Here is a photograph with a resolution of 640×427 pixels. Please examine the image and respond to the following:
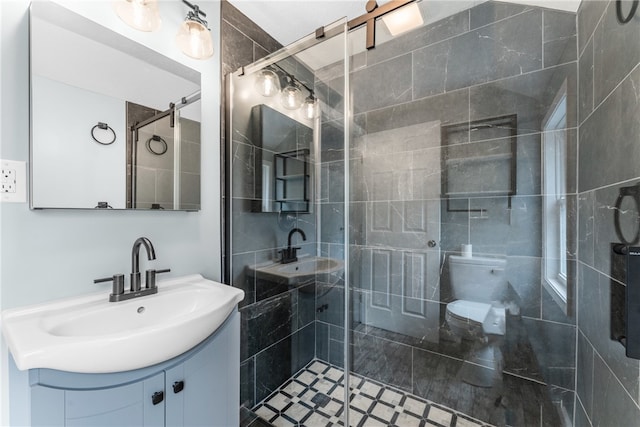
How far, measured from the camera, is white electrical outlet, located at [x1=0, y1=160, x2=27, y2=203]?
0.83 metres

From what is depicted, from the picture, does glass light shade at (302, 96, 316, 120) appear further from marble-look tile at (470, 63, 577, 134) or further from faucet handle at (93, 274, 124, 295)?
faucet handle at (93, 274, 124, 295)

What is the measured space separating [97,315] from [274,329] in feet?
3.07

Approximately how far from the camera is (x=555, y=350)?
1.36 meters

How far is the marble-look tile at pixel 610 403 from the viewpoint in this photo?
2.58 feet

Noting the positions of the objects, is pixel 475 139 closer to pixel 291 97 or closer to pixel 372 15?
pixel 372 15

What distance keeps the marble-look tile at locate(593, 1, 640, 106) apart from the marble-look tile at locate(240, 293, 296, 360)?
1.71 meters

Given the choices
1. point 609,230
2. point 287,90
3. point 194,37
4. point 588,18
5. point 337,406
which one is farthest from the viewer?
point 287,90

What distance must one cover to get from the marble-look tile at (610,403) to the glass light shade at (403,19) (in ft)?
5.63

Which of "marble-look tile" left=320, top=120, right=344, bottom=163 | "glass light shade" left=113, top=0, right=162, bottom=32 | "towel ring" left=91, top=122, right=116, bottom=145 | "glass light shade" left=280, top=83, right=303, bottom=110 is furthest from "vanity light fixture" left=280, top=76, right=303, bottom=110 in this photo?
"towel ring" left=91, top=122, right=116, bottom=145

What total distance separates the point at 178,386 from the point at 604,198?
66.9 inches

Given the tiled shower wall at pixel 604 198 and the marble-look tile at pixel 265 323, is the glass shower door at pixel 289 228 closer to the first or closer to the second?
the marble-look tile at pixel 265 323

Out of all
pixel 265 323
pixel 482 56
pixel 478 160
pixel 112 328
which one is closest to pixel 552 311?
pixel 478 160

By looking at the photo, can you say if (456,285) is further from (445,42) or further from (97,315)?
(97,315)

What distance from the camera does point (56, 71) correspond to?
94 cm
